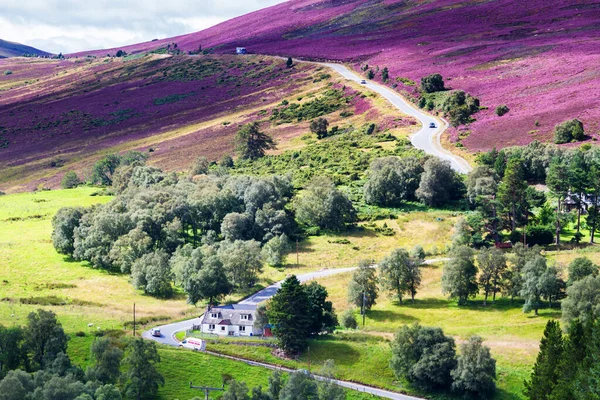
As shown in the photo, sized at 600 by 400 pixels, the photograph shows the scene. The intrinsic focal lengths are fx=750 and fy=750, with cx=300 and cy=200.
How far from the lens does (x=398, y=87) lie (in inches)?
7382

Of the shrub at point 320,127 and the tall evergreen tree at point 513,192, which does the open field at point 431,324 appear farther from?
the shrub at point 320,127

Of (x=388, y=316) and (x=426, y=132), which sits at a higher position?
(x=426, y=132)

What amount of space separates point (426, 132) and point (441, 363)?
87.1 metres

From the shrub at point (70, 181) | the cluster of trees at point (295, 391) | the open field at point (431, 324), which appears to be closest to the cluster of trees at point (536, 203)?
the open field at point (431, 324)

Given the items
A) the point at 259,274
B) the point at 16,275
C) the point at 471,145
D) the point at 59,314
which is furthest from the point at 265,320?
the point at 471,145

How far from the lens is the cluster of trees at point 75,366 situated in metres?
63.3

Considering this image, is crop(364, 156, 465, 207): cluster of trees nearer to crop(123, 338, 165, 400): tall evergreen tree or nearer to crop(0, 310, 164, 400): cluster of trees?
crop(0, 310, 164, 400): cluster of trees

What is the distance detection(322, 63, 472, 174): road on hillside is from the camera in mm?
130000

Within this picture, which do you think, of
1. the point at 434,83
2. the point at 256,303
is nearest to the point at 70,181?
the point at 434,83

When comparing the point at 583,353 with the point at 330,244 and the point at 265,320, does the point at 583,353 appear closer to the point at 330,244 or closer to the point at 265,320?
the point at 265,320

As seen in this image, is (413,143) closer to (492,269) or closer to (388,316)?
(492,269)

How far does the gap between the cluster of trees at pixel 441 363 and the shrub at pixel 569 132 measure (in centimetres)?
6591

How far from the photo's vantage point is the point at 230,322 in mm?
81625

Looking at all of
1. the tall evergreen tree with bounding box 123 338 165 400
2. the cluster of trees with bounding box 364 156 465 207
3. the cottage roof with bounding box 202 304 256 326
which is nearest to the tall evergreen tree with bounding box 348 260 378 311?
the cottage roof with bounding box 202 304 256 326
